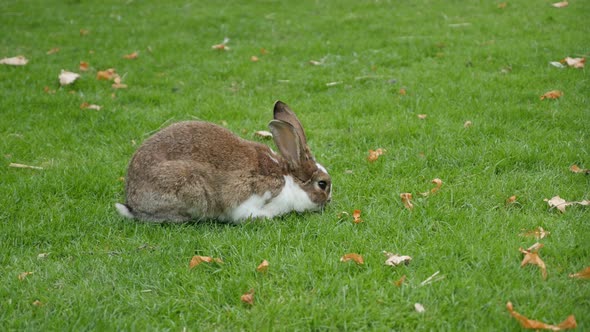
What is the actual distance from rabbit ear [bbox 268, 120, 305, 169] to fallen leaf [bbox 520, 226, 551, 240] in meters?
2.02

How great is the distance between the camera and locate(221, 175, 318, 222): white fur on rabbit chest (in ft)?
17.9

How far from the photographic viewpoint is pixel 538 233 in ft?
15.4

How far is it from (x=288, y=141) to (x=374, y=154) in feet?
4.39

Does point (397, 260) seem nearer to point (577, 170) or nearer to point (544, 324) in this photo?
point (544, 324)

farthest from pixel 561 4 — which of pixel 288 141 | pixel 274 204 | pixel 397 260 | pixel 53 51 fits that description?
pixel 397 260

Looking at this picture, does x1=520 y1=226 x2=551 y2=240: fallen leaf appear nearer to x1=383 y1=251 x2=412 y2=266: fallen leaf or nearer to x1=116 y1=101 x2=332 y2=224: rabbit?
x1=383 y1=251 x2=412 y2=266: fallen leaf

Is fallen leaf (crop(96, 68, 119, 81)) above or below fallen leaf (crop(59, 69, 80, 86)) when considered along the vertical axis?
below

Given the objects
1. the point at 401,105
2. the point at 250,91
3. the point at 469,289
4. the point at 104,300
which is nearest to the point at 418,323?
the point at 469,289

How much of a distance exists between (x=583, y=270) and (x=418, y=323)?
1.24m

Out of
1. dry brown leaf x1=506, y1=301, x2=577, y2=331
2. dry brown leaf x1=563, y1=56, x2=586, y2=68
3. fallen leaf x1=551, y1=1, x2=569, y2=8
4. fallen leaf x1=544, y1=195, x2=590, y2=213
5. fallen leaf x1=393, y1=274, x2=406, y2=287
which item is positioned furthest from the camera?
fallen leaf x1=551, y1=1, x2=569, y2=8

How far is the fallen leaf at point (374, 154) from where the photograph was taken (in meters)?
6.48

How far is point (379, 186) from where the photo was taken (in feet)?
19.4

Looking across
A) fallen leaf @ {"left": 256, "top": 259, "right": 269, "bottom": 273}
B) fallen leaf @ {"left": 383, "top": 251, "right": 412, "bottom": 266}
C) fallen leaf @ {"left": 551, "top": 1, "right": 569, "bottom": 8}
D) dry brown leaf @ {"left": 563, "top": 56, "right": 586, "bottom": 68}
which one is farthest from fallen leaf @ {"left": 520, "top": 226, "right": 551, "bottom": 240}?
fallen leaf @ {"left": 551, "top": 1, "right": 569, "bottom": 8}

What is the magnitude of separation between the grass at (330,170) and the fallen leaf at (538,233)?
0.24 feet
